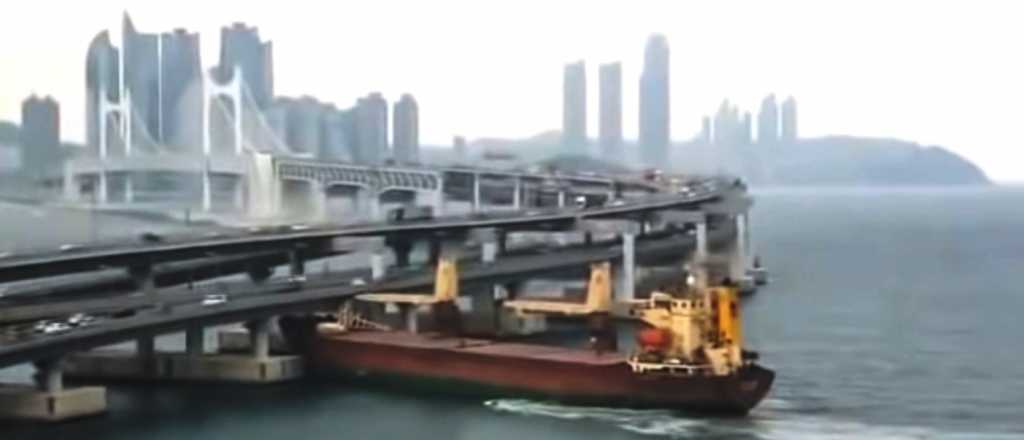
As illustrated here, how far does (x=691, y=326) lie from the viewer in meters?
21.0

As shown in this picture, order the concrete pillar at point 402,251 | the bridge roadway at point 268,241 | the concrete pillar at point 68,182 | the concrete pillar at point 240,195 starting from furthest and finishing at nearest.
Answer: the concrete pillar at point 240,195, the concrete pillar at point 68,182, the concrete pillar at point 402,251, the bridge roadway at point 268,241

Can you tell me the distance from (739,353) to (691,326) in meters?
0.67

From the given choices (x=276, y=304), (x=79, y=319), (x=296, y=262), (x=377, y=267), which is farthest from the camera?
(x=296, y=262)

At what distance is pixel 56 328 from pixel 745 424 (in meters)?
8.67

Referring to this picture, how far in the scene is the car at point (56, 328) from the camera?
831 inches

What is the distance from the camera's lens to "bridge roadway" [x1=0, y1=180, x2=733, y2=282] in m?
26.1

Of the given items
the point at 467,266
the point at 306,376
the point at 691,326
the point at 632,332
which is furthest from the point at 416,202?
the point at 691,326

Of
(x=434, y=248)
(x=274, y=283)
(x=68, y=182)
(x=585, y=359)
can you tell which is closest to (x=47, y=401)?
(x=585, y=359)

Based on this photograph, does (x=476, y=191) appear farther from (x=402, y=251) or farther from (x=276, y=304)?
(x=276, y=304)

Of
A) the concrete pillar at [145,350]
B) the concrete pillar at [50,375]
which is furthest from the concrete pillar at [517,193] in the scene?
the concrete pillar at [50,375]

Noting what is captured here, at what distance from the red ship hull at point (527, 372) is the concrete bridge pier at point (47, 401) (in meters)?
4.89

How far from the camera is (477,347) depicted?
23.9 metres

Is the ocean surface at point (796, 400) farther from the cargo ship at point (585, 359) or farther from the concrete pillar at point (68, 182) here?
the concrete pillar at point (68, 182)

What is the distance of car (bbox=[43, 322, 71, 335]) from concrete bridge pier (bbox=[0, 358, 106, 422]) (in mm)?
549
